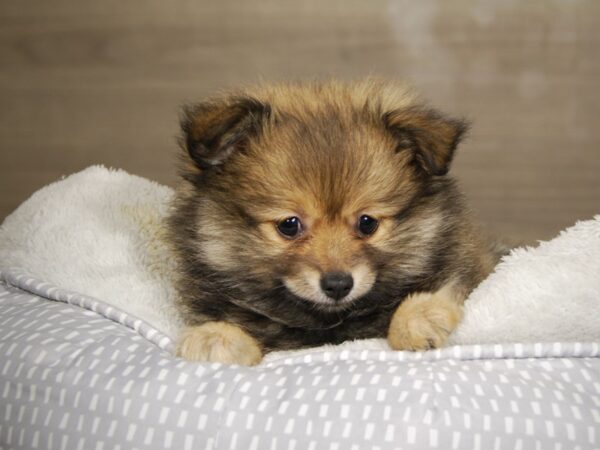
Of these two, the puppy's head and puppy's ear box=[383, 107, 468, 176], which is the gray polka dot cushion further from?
puppy's ear box=[383, 107, 468, 176]

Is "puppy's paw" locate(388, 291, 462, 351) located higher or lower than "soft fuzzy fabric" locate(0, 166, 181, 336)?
higher

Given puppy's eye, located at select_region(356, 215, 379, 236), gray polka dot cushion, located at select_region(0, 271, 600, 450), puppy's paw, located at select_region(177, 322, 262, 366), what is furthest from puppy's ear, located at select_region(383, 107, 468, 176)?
puppy's paw, located at select_region(177, 322, 262, 366)

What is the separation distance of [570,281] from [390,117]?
56 cm

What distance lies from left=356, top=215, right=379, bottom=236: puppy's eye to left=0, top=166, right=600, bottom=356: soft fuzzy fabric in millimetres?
251

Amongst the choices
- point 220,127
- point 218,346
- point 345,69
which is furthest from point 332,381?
point 345,69

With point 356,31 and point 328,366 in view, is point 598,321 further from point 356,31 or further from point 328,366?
point 356,31

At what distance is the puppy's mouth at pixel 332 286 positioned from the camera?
1.58 m

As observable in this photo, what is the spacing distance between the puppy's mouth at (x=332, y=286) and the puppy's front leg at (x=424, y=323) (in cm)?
10

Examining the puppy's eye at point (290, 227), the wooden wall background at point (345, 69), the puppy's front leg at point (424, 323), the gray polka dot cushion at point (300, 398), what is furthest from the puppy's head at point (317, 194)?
the wooden wall background at point (345, 69)

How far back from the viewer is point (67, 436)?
4.84 ft

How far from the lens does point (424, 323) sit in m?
1.61

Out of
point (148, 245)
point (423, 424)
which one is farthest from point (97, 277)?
point (423, 424)

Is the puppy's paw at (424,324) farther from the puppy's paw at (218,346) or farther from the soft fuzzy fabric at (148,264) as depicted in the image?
the puppy's paw at (218,346)

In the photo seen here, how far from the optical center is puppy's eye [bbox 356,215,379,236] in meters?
1.68
